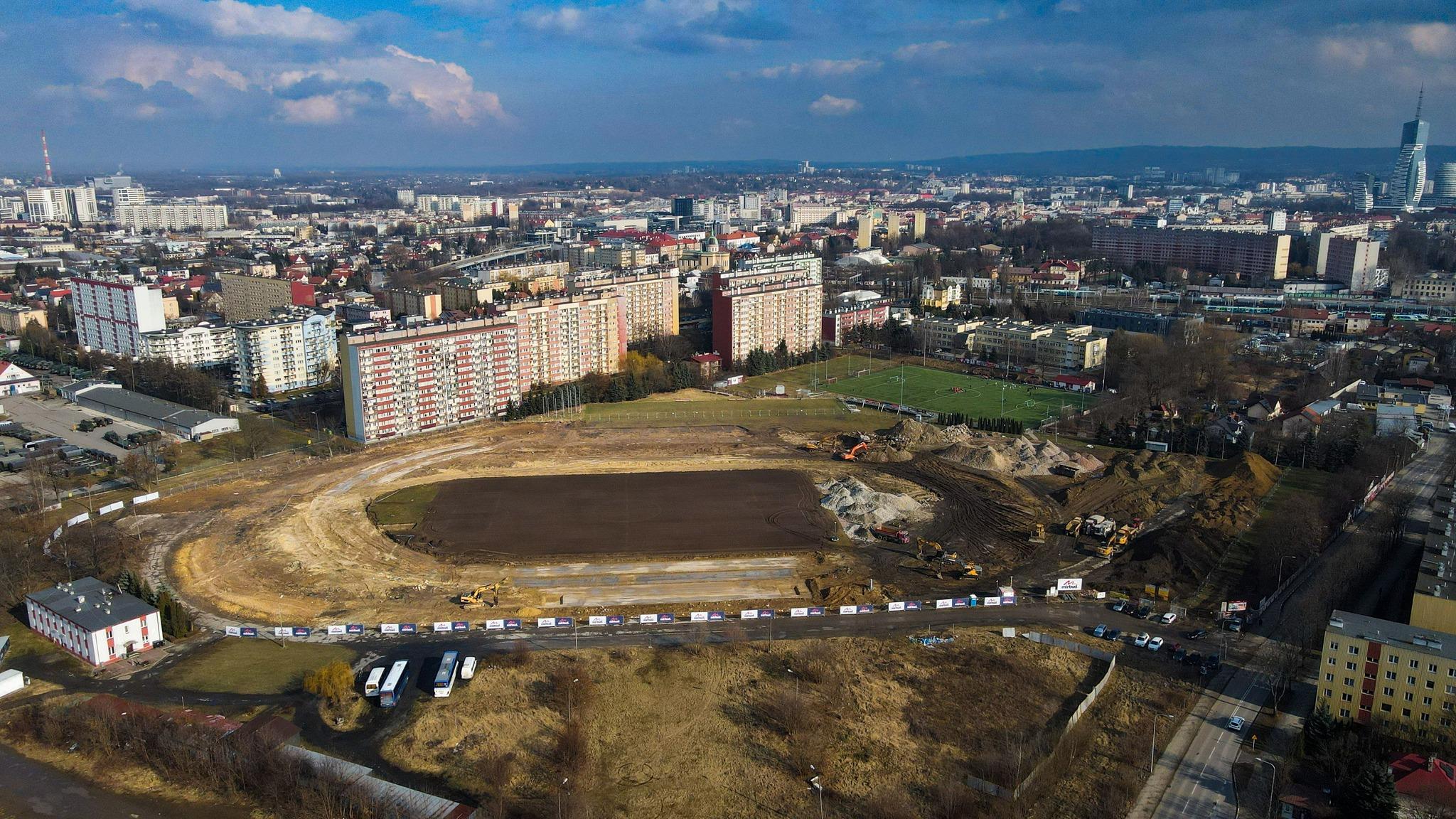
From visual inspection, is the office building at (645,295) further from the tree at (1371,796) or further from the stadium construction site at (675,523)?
the tree at (1371,796)

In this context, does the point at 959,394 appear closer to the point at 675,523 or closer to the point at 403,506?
the point at 675,523

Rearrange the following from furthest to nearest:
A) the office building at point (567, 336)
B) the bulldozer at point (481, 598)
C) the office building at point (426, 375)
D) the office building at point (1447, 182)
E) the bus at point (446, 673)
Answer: the office building at point (1447, 182) → the office building at point (567, 336) → the office building at point (426, 375) → the bulldozer at point (481, 598) → the bus at point (446, 673)

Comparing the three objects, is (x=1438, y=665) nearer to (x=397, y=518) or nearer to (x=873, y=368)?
(x=397, y=518)

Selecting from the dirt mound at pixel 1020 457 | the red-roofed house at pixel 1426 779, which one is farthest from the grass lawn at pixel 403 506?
the red-roofed house at pixel 1426 779

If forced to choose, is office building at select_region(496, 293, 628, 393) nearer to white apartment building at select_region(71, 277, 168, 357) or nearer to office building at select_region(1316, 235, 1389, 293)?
white apartment building at select_region(71, 277, 168, 357)

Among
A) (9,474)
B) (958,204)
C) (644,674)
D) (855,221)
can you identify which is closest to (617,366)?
(9,474)

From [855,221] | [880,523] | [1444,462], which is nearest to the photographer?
[880,523]
